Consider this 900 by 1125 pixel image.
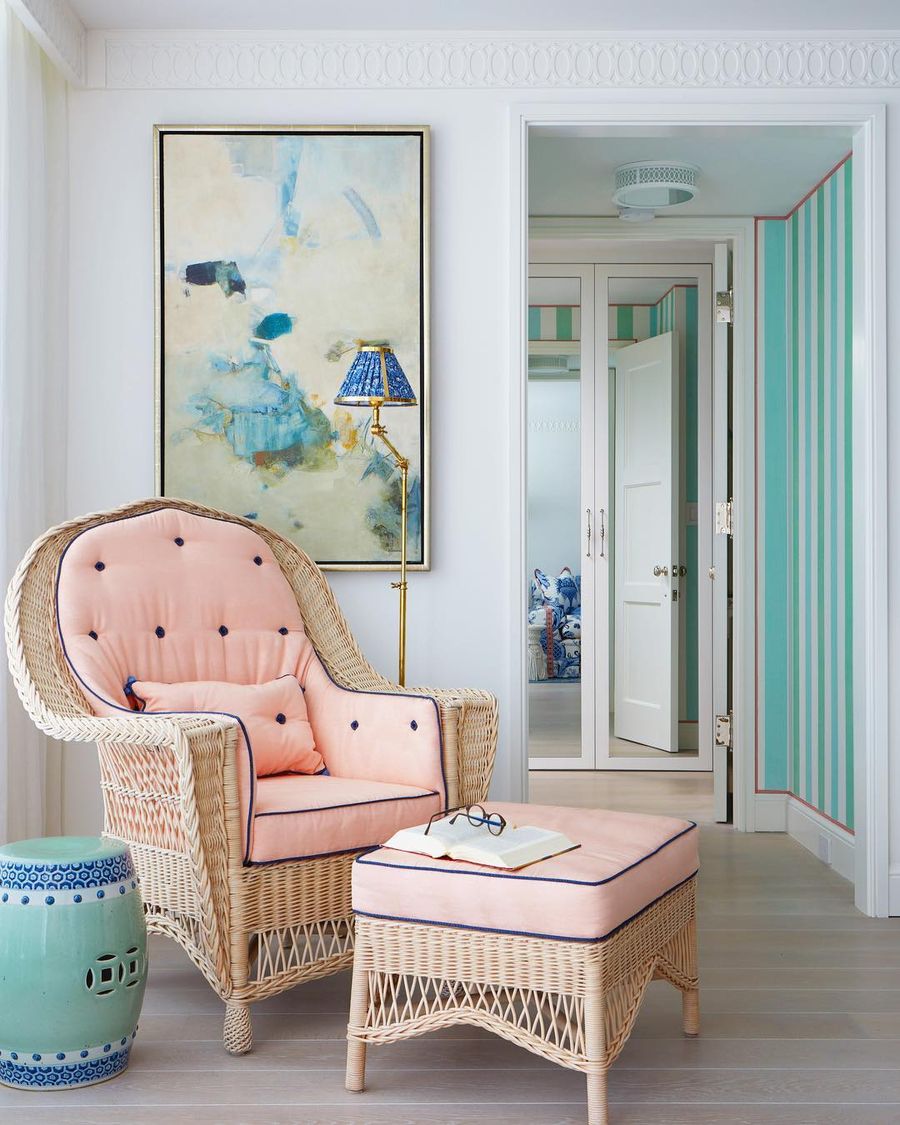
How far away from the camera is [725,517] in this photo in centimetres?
448

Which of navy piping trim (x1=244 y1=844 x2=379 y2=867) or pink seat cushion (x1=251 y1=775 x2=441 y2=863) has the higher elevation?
pink seat cushion (x1=251 y1=775 x2=441 y2=863)

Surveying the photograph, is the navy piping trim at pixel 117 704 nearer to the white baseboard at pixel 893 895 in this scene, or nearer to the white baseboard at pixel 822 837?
the white baseboard at pixel 893 895

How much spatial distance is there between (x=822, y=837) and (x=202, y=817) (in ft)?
8.16

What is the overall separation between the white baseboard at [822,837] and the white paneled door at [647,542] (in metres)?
1.25

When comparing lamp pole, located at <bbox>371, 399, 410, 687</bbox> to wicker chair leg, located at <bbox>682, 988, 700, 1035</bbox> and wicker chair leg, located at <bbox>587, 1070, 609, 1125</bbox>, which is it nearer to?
wicker chair leg, located at <bbox>682, 988, 700, 1035</bbox>

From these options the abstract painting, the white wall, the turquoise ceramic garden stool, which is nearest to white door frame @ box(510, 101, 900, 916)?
the white wall

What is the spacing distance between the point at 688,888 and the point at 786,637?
2.22 meters

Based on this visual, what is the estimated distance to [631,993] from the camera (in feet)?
6.81

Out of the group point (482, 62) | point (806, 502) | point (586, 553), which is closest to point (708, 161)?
point (482, 62)

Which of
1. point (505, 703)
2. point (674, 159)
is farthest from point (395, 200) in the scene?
point (505, 703)

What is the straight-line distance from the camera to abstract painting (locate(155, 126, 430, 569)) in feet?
10.9

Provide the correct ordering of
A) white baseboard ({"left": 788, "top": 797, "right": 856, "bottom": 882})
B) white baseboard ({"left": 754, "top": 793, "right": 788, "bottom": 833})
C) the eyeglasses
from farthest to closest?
white baseboard ({"left": 754, "top": 793, "right": 788, "bottom": 833}) < white baseboard ({"left": 788, "top": 797, "right": 856, "bottom": 882}) < the eyeglasses

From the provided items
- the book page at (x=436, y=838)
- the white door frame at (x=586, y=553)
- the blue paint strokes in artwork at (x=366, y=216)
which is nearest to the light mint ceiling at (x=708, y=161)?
the blue paint strokes in artwork at (x=366, y=216)

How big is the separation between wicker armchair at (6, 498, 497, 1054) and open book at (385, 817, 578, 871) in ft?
1.10
